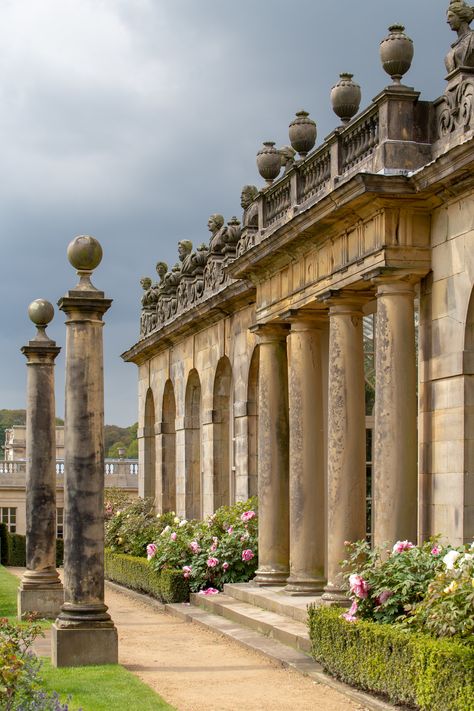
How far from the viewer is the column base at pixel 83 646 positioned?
14.1 m

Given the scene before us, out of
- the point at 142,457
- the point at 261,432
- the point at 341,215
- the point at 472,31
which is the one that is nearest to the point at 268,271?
the point at 261,432

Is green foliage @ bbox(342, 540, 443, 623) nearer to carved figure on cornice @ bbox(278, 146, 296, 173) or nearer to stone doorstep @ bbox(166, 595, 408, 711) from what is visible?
stone doorstep @ bbox(166, 595, 408, 711)

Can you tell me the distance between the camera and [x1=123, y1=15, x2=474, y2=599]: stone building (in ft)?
47.1

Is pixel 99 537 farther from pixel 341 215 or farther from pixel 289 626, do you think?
pixel 341 215

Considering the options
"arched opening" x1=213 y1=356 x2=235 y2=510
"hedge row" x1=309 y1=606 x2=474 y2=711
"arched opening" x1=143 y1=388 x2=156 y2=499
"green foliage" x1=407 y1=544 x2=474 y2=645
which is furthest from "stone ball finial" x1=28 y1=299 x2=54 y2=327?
"arched opening" x1=143 y1=388 x2=156 y2=499

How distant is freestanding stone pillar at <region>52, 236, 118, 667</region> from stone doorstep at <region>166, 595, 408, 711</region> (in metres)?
2.07

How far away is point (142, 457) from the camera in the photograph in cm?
3547

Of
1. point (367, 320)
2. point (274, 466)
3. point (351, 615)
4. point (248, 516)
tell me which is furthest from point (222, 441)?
point (351, 615)

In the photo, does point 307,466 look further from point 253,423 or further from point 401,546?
point 253,423

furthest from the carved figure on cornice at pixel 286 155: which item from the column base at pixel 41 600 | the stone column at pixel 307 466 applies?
the column base at pixel 41 600

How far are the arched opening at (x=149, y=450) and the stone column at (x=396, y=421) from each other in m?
19.6

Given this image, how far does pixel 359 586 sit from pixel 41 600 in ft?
27.3

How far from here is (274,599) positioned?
724 inches

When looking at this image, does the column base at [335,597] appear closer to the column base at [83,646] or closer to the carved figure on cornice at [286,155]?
the column base at [83,646]
